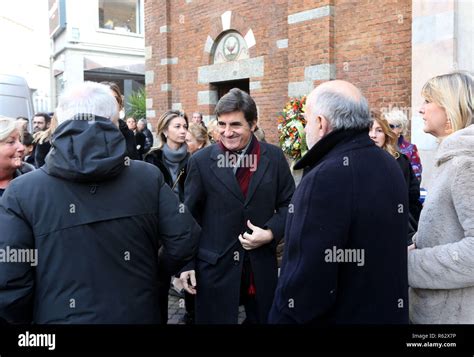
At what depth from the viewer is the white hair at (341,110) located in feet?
6.52

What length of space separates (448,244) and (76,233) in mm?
1551

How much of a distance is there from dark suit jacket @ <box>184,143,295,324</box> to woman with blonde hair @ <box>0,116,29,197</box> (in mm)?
1170

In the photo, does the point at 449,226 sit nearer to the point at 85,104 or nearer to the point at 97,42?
the point at 85,104

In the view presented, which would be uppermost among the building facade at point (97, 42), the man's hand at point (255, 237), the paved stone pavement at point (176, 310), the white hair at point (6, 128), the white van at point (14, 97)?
the building facade at point (97, 42)

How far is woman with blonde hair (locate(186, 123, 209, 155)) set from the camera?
19.7ft

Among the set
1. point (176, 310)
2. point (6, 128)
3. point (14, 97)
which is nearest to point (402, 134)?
point (176, 310)

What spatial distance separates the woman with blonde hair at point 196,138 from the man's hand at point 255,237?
10.3 feet

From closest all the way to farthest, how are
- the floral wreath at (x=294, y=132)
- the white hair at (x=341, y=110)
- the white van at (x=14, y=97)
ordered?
1. the white hair at (x=341, y=110)
2. the floral wreath at (x=294, y=132)
3. the white van at (x=14, y=97)

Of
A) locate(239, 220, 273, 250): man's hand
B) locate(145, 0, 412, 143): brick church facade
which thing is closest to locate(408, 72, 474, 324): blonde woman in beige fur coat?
locate(239, 220, 273, 250): man's hand

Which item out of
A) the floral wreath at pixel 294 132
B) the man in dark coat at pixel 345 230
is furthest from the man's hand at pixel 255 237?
the floral wreath at pixel 294 132

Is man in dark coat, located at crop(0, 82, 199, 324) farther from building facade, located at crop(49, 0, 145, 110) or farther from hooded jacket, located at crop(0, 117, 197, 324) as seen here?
building facade, located at crop(49, 0, 145, 110)

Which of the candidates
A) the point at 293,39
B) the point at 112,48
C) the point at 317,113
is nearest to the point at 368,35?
the point at 293,39

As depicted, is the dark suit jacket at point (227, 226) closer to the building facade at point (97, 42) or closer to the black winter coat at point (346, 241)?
the black winter coat at point (346, 241)

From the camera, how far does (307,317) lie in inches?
74.9
